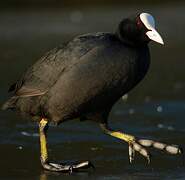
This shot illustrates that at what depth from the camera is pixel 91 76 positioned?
5.98 meters

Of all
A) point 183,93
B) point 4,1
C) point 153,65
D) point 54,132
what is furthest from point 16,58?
point 4,1

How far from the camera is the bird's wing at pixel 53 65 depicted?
612 centimetres

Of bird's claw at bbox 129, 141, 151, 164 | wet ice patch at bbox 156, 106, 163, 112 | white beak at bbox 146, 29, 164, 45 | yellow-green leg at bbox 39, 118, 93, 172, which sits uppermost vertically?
white beak at bbox 146, 29, 164, 45

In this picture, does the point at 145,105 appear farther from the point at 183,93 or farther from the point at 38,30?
the point at 38,30

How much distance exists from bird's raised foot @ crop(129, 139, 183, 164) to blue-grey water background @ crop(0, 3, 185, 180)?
0.33 feet

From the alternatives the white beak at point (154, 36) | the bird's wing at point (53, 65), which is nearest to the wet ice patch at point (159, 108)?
the bird's wing at point (53, 65)

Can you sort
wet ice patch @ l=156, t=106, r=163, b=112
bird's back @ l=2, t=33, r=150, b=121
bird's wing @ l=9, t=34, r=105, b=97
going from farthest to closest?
1. wet ice patch @ l=156, t=106, r=163, b=112
2. bird's wing @ l=9, t=34, r=105, b=97
3. bird's back @ l=2, t=33, r=150, b=121

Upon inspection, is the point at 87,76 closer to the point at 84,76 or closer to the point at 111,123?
the point at 84,76

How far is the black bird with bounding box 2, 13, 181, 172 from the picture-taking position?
237 inches

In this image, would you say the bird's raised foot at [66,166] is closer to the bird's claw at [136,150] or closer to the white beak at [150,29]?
the bird's claw at [136,150]

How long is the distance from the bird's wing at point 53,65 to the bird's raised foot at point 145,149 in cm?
86

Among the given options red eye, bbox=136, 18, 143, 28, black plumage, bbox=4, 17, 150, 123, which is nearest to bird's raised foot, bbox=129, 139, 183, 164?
black plumage, bbox=4, 17, 150, 123

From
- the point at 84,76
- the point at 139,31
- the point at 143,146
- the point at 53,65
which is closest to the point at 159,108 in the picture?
the point at 143,146

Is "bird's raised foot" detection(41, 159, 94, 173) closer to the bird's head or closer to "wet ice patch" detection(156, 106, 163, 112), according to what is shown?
the bird's head
